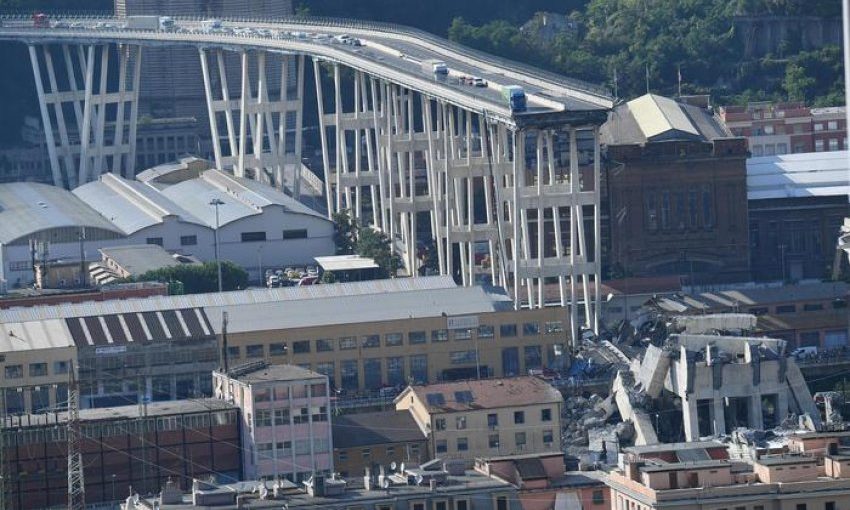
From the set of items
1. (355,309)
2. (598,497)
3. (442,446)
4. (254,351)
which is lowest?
(598,497)

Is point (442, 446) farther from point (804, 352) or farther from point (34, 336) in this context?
point (804, 352)

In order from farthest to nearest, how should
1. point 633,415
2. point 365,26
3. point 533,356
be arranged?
point 365,26
point 533,356
point 633,415

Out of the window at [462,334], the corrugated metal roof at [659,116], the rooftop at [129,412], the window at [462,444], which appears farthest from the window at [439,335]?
the corrugated metal roof at [659,116]

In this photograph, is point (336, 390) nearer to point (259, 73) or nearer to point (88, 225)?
point (88, 225)

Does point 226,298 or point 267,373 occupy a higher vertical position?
point 226,298

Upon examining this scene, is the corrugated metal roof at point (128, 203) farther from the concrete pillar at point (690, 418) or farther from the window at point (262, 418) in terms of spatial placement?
the window at point (262, 418)

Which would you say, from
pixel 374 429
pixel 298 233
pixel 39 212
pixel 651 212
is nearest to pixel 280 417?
pixel 374 429

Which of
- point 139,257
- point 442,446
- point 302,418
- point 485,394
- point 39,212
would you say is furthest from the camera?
point 39,212
